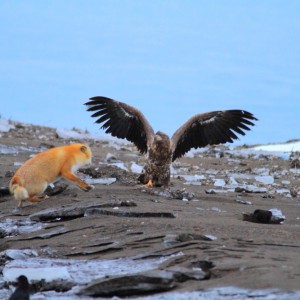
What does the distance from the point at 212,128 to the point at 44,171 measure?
3.69 meters

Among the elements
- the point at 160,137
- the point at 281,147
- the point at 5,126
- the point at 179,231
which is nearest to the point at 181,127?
the point at 160,137

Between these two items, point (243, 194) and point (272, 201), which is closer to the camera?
point (272, 201)

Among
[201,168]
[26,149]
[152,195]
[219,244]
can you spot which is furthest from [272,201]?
[26,149]

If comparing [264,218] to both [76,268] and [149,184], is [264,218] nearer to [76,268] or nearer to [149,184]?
[76,268]

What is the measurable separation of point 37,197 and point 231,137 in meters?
4.03

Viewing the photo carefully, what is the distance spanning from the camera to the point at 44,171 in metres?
8.57

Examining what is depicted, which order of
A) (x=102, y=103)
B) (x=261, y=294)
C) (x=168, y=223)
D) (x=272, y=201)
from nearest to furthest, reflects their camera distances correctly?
(x=261, y=294)
(x=168, y=223)
(x=272, y=201)
(x=102, y=103)

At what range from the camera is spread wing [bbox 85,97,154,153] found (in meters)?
11.5

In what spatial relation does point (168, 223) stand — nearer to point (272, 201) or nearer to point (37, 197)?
point (37, 197)

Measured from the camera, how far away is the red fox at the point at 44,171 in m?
8.37

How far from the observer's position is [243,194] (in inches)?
405

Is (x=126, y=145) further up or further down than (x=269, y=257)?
further up

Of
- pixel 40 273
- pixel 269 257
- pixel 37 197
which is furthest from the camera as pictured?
pixel 37 197

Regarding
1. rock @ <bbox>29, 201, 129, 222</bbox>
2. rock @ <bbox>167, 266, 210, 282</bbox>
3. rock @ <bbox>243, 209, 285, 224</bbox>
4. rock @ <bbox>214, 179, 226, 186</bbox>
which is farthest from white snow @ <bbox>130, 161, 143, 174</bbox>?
rock @ <bbox>167, 266, 210, 282</bbox>
